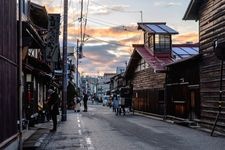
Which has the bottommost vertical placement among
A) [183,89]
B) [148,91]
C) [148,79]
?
[148,91]

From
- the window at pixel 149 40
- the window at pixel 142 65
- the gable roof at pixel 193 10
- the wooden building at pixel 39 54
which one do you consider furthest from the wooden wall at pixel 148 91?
the gable roof at pixel 193 10

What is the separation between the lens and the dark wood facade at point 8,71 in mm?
11367

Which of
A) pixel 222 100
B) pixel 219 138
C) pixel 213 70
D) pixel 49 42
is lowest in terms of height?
pixel 219 138

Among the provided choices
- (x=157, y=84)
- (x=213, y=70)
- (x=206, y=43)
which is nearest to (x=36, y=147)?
(x=213, y=70)

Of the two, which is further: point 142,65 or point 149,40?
point 142,65

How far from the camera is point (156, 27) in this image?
4428cm

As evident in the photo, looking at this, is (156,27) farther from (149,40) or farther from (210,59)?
(210,59)

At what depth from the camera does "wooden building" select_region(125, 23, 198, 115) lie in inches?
1470

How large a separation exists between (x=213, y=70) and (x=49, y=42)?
12.6 metres

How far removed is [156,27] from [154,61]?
555cm

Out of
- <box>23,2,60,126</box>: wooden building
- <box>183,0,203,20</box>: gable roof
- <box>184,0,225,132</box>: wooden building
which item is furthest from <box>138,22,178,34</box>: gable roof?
<box>184,0,225,132</box>: wooden building

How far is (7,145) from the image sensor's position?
12.0 metres

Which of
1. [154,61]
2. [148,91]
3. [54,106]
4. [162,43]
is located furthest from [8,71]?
[162,43]

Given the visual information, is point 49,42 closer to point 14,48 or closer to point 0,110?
point 14,48
